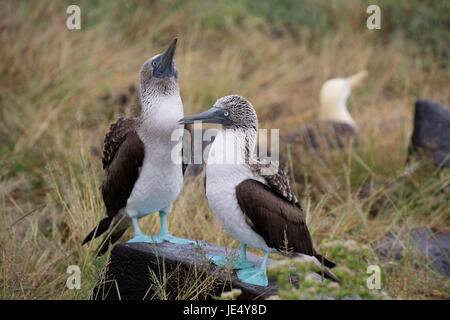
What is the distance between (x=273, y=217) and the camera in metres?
3.15

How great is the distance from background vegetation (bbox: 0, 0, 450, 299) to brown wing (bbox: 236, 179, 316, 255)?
63 centimetres

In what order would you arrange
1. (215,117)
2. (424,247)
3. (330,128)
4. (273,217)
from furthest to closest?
(330,128) → (424,247) → (273,217) → (215,117)

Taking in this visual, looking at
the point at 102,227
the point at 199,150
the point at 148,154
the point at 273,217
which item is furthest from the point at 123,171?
the point at 199,150

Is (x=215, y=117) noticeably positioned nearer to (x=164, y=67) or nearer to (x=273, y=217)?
(x=164, y=67)

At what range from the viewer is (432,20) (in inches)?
425

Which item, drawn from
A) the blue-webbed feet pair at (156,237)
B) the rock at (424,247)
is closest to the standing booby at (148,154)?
the blue-webbed feet pair at (156,237)

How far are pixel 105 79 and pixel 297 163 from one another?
2.96 m

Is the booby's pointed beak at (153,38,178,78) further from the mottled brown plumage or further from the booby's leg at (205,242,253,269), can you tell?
the booby's leg at (205,242,253,269)

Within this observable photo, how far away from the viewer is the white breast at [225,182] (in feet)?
10.1

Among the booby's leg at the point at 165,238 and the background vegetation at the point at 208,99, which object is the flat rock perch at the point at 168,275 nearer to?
the booby's leg at the point at 165,238

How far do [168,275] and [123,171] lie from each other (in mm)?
679

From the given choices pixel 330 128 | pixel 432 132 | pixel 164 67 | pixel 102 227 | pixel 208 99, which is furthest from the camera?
pixel 208 99

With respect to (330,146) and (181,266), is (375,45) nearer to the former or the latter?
(330,146)

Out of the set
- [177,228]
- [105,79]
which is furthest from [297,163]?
[105,79]
